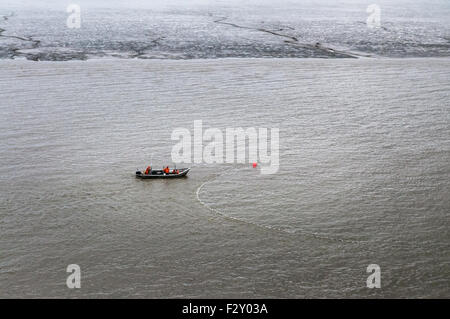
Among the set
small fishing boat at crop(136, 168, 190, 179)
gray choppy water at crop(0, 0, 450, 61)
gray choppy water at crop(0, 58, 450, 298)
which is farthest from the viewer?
gray choppy water at crop(0, 0, 450, 61)

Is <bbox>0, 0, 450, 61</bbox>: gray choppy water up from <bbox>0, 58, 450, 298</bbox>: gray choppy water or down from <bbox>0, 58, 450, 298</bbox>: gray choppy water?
up

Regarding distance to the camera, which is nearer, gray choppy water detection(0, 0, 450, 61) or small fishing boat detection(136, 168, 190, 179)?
small fishing boat detection(136, 168, 190, 179)

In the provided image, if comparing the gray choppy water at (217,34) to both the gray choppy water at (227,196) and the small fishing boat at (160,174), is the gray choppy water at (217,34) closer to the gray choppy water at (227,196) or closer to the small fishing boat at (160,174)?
the gray choppy water at (227,196)

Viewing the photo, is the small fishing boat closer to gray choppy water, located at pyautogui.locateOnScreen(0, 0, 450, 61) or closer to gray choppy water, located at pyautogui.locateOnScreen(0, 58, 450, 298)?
gray choppy water, located at pyautogui.locateOnScreen(0, 58, 450, 298)

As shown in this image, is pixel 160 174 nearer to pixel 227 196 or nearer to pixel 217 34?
pixel 227 196

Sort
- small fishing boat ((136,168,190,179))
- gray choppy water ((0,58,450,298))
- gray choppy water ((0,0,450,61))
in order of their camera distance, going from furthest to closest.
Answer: gray choppy water ((0,0,450,61))
small fishing boat ((136,168,190,179))
gray choppy water ((0,58,450,298))

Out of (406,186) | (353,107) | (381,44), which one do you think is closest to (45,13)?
(381,44)

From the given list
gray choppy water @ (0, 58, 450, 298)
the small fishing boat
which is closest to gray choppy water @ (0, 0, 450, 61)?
gray choppy water @ (0, 58, 450, 298)
